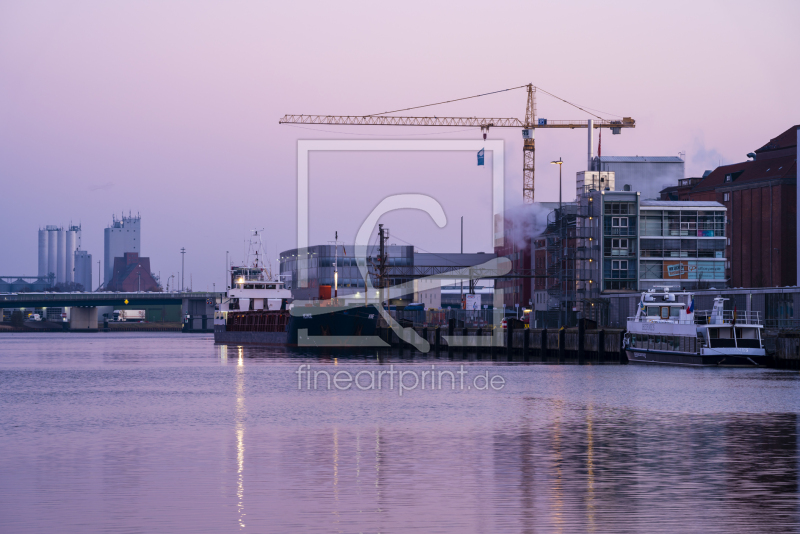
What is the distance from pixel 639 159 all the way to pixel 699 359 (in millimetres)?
101055

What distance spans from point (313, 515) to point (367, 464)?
7.17m

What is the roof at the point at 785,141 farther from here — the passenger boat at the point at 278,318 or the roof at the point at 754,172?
the passenger boat at the point at 278,318

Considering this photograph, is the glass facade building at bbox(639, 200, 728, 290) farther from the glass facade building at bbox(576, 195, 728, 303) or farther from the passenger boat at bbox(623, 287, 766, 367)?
the passenger boat at bbox(623, 287, 766, 367)

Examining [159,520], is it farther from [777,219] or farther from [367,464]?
[777,219]

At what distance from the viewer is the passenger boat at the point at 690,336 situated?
69.9 metres

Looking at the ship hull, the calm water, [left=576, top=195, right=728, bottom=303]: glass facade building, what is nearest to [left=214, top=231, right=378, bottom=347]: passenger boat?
[left=576, top=195, right=728, bottom=303]: glass facade building

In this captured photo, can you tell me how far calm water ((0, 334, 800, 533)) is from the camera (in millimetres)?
19422

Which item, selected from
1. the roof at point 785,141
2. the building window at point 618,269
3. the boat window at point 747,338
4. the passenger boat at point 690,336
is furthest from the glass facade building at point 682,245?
the boat window at point 747,338

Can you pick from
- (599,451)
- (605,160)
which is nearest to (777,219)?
(605,160)

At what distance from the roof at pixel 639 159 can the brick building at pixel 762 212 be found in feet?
42.7

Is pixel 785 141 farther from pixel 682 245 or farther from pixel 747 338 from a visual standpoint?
pixel 747 338

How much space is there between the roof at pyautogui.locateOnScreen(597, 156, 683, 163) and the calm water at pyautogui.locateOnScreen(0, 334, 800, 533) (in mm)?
111252

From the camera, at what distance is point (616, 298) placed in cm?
10962

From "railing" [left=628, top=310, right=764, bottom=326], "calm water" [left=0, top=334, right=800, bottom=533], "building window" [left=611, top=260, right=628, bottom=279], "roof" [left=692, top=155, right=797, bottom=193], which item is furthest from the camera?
"roof" [left=692, top=155, right=797, bottom=193]
